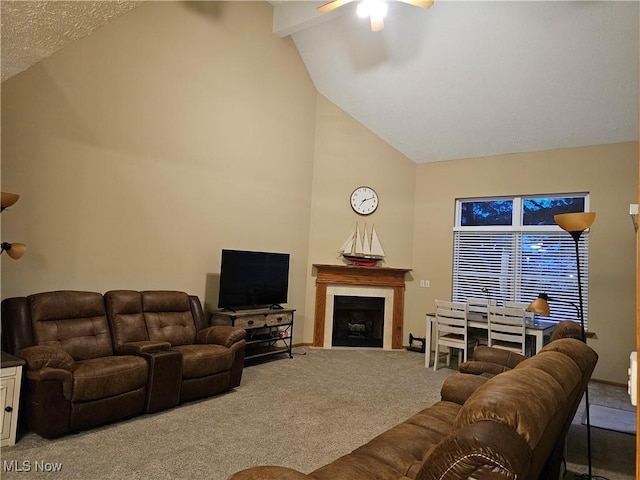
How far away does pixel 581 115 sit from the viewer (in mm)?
5246

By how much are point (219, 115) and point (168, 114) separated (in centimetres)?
75

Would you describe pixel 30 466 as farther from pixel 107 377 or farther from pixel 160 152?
pixel 160 152

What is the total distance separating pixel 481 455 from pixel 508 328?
169 inches

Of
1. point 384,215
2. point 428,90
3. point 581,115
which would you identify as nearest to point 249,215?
point 384,215

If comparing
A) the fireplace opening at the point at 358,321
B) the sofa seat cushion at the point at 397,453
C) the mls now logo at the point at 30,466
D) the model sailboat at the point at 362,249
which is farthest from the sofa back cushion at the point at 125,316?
the model sailboat at the point at 362,249

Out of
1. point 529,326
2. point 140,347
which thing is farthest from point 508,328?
point 140,347

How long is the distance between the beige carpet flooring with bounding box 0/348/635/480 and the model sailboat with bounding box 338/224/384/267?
85.4 inches

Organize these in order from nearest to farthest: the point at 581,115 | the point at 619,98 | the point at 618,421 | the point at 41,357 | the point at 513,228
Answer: the point at 41,357 < the point at 618,421 < the point at 619,98 < the point at 581,115 < the point at 513,228

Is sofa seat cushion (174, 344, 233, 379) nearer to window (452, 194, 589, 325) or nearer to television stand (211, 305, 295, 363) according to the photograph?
television stand (211, 305, 295, 363)

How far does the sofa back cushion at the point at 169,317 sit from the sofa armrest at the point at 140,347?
Result: 360 mm

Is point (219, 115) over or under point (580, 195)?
over

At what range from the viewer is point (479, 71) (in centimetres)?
518

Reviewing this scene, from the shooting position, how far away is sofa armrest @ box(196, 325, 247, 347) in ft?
13.7

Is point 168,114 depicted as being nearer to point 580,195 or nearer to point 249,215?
point 249,215
